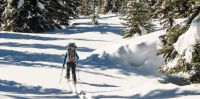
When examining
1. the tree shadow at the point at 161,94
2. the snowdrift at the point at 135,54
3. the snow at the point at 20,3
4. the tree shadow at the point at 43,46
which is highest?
the snow at the point at 20,3

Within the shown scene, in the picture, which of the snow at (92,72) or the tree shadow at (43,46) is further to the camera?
the tree shadow at (43,46)

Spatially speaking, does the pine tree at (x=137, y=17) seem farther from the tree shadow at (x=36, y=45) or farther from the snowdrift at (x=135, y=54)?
the snowdrift at (x=135, y=54)

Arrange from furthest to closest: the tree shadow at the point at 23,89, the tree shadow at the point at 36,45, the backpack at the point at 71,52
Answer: the tree shadow at the point at 36,45
the backpack at the point at 71,52
the tree shadow at the point at 23,89

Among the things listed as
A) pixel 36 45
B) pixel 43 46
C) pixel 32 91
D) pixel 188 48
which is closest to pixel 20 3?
pixel 36 45

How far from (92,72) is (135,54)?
9.65 feet

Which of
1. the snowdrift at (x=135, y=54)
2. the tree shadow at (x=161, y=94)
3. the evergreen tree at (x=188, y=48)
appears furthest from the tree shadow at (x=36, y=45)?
the tree shadow at (x=161, y=94)

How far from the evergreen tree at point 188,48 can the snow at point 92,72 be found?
997 mm

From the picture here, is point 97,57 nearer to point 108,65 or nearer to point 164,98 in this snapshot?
point 108,65

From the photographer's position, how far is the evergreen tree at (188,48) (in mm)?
15406

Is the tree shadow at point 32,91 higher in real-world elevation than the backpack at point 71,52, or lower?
lower

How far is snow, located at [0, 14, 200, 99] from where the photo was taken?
15523 mm

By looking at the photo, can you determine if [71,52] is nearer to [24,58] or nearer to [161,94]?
[161,94]

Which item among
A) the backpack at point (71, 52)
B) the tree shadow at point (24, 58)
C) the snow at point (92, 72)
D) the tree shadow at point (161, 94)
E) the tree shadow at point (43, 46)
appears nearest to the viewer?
the tree shadow at point (161, 94)

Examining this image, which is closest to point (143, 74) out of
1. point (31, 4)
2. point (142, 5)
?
point (142, 5)
